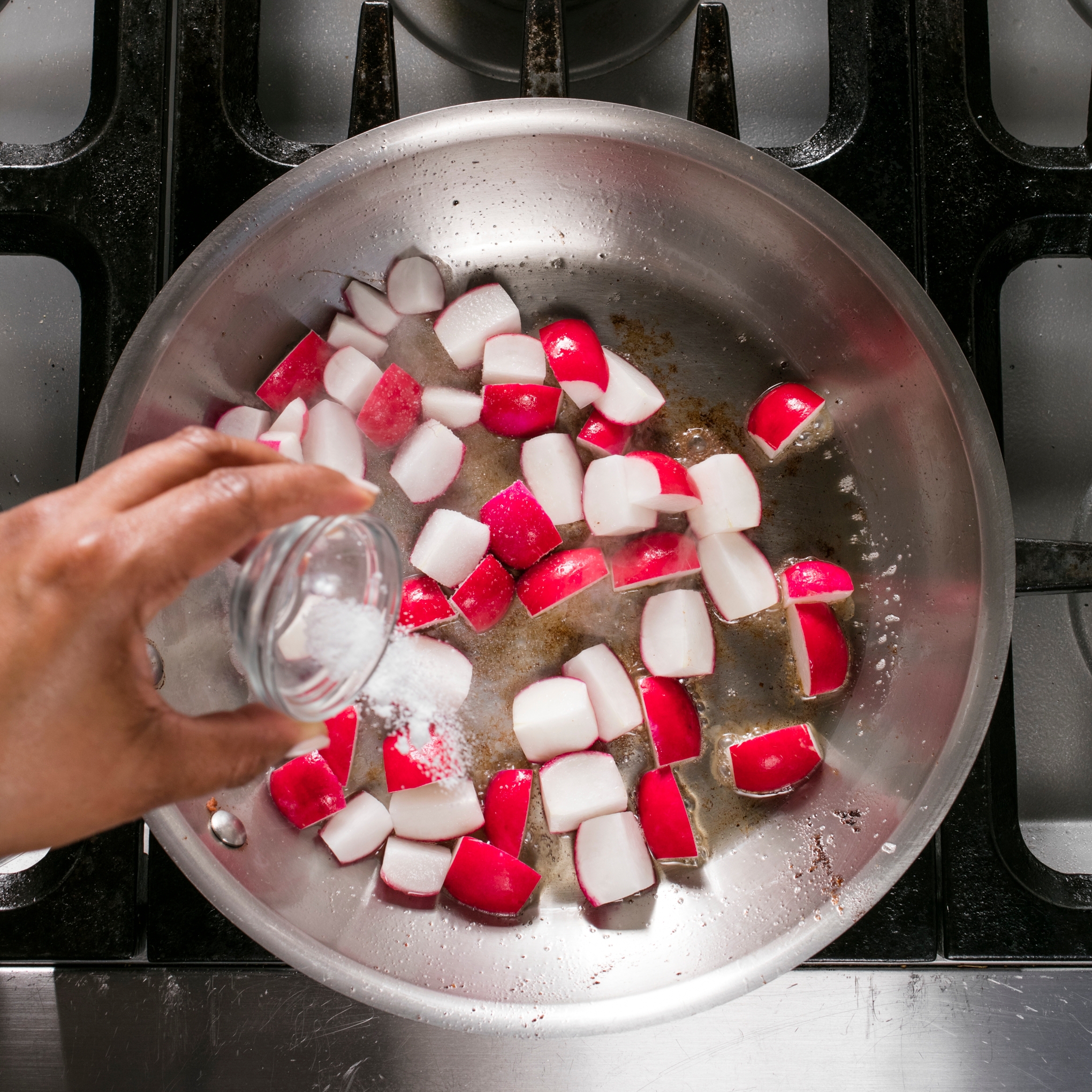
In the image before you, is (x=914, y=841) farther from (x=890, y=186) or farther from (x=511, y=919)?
(x=890, y=186)

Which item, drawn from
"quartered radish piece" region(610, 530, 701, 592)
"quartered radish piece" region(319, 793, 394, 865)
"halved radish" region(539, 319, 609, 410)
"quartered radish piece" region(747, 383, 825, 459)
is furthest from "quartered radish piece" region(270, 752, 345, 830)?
"quartered radish piece" region(747, 383, 825, 459)

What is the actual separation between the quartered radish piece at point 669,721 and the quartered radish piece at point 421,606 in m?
0.22

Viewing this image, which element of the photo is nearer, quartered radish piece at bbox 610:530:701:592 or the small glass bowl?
the small glass bowl

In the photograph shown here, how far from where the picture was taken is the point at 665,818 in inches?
33.7

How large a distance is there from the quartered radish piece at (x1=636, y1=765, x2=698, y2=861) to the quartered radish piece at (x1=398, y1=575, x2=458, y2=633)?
27cm

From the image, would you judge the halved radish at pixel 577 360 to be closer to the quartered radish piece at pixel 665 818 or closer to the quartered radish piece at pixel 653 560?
the quartered radish piece at pixel 653 560

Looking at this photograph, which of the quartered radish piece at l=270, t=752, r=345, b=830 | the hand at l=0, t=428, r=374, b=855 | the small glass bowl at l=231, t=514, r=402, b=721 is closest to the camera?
the hand at l=0, t=428, r=374, b=855

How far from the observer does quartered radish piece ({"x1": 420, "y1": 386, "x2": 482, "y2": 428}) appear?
0.90 meters

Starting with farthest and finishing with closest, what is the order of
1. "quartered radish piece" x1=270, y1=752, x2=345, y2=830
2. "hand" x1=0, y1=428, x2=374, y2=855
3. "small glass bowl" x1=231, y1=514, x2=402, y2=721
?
"quartered radish piece" x1=270, y1=752, x2=345, y2=830 < "small glass bowl" x1=231, y1=514, x2=402, y2=721 < "hand" x1=0, y1=428, x2=374, y2=855

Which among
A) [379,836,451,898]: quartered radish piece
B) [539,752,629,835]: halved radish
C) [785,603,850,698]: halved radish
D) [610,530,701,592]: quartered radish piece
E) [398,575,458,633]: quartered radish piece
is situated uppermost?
[610,530,701,592]: quartered radish piece

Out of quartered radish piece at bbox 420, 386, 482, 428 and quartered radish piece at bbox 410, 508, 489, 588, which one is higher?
quartered radish piece at bbox 420, 386, 482, 428

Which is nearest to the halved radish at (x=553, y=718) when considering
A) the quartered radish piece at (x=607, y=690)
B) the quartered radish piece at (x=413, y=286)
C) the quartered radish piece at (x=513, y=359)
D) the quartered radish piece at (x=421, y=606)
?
the quartered radish piece at (x=607, y=690)

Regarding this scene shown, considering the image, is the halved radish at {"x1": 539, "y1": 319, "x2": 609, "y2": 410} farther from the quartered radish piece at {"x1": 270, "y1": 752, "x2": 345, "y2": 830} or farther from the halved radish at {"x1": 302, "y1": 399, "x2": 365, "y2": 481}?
the quartered radish piece at {"x1": 270, "y1": 752, "x2": 345, "y2": 830}

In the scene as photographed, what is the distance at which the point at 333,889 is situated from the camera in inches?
33.4
